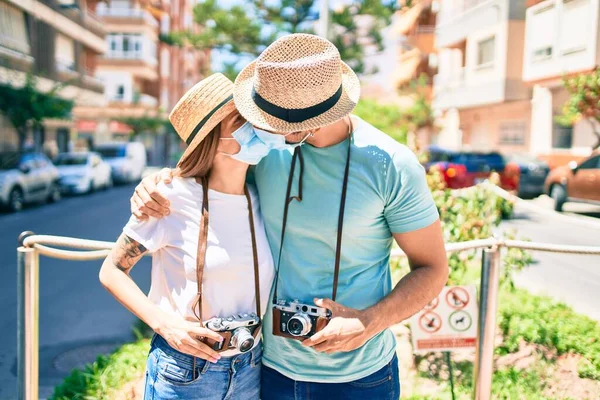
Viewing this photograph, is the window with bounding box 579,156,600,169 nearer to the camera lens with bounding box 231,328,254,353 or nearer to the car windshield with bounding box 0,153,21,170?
the camera lens with bounding box 231,328,254,353

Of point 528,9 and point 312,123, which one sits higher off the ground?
point 528,9

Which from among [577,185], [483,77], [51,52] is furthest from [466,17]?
[577,185]

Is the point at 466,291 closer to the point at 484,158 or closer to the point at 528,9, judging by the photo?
the point at 484,158

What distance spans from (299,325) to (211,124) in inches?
26.5

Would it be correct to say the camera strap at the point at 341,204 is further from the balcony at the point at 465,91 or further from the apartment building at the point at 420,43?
the apartment building at the point at 420,43

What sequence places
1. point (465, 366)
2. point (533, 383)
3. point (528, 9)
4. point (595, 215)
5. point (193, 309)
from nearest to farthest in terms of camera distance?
1. point (193, 309)
2. point (533, 383)
3. point (465, 366)
4. point (595, 215)
5. point (528, 9)

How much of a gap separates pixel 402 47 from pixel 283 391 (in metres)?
41.4

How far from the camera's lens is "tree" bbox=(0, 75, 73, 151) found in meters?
20.1

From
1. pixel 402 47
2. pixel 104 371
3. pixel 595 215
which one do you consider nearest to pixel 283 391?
pixel 104 371

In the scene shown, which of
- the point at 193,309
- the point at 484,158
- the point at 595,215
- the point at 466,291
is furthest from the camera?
the point at 484,158

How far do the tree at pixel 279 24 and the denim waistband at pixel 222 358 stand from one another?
64.8 ft

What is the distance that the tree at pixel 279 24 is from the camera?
70.5 feet

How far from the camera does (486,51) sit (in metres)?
25.5

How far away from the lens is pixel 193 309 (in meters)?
1.83
